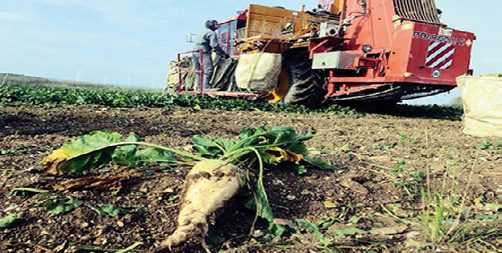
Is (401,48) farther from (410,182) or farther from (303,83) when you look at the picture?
(410,182)

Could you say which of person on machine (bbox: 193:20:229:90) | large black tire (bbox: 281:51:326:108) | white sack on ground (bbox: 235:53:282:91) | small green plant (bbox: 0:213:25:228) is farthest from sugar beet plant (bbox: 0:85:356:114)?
small green plant (bbox: 0:213:25:228)

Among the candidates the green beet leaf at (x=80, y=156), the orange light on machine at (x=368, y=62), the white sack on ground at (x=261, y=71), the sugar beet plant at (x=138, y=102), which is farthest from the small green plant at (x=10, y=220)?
the white sack on ground at (x=261, y=71)

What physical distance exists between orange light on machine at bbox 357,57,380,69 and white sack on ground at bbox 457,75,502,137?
6.76 feet

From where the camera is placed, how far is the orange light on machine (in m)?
7.50

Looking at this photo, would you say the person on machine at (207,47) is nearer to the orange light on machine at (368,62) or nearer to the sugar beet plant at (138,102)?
the sugar beet plant at (138,102)

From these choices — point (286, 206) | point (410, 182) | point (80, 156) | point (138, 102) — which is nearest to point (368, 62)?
point (138, 102)

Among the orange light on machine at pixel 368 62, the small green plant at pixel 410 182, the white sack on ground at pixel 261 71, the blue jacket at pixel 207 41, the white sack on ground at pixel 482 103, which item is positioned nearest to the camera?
the small green plant at pixel 410 182

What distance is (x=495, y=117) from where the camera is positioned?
5.28 meters

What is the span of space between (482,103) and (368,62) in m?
2.54

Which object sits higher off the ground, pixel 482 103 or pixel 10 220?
pixel 482 103

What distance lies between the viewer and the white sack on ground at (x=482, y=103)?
17.1 feet

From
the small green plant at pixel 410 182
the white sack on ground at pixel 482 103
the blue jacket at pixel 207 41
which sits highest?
the blue jacket at pixel 207 41

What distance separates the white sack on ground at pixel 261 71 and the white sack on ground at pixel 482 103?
4.11m

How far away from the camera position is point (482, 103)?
213 inches
